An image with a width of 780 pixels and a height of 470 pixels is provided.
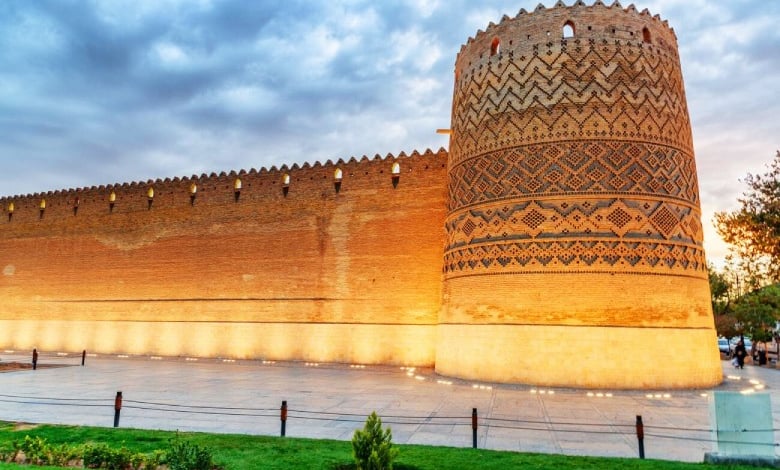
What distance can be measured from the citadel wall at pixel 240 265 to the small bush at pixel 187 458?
28.9 feet

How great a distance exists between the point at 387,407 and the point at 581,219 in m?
4.80

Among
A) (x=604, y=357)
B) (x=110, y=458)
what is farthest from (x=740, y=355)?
(x=110, y=458)

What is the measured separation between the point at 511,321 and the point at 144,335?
11.2m

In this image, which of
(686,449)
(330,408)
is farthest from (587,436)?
(330,408)

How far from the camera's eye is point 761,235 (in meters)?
13.6

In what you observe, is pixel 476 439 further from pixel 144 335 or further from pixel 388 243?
pixel 144 335

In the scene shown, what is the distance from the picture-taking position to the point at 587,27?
988 cm

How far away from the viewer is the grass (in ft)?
12.9

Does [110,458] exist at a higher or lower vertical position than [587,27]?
lower

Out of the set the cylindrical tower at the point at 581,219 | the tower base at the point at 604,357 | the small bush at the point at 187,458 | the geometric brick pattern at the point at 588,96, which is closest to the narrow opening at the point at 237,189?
the cylindrical tower at the point at 581,219

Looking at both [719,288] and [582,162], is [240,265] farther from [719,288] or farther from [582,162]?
[719,288]

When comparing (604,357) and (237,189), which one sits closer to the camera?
(604,357)

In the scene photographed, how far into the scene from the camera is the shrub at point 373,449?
3410 mm

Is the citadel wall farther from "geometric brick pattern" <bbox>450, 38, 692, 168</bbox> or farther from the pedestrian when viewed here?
the pedestrian
